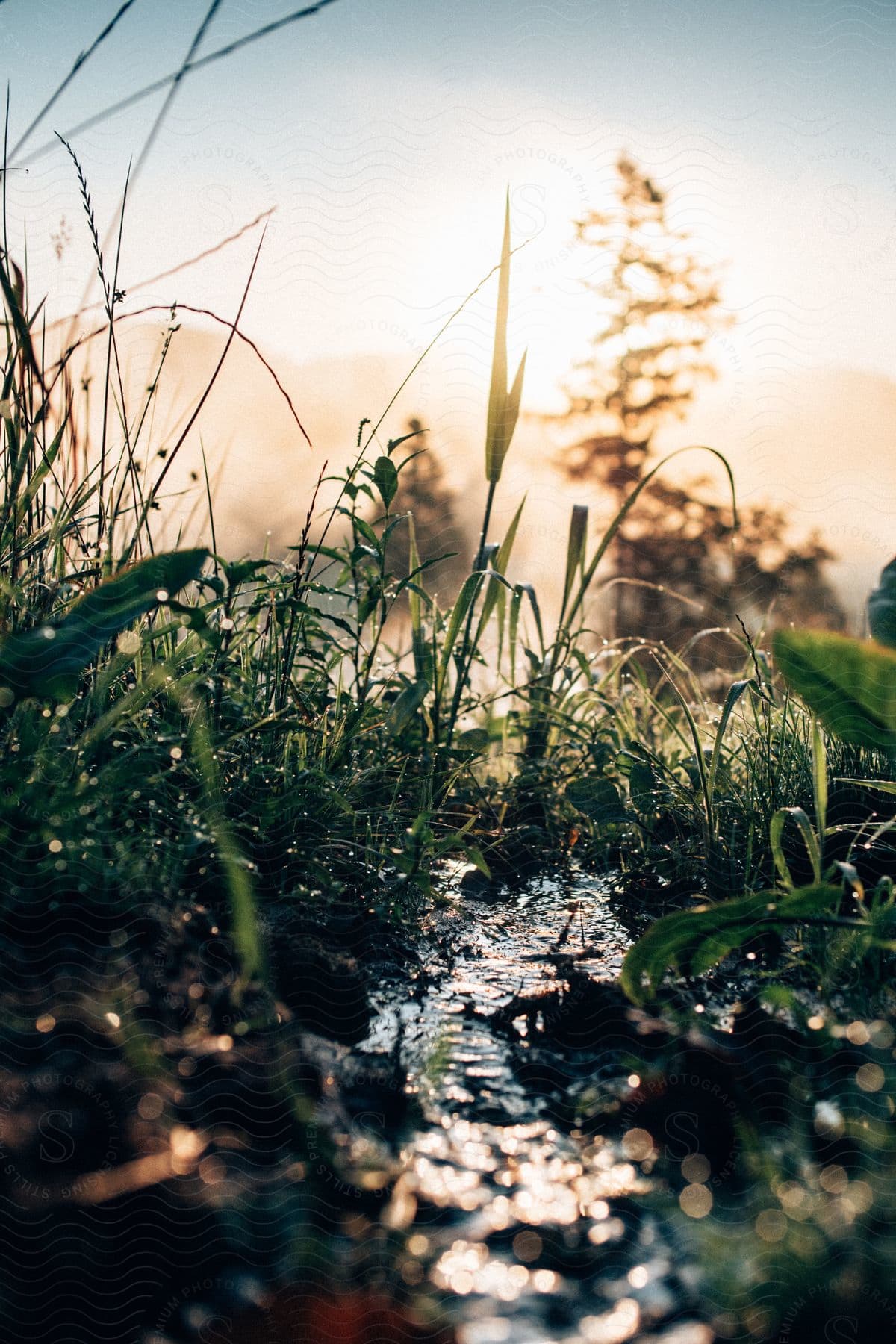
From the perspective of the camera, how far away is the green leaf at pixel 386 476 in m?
1.48

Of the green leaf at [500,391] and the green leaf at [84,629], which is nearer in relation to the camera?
the green leaf at [84,629]

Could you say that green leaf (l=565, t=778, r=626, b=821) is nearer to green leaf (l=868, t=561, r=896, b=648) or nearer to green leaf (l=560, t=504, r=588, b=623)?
green leaf (l=560, t=504, r=588, b=623)

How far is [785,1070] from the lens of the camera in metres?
0.98

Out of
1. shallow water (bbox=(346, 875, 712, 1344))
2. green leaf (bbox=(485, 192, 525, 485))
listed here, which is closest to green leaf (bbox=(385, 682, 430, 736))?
shallow water (bbox=(346, 875, 712, 1344))

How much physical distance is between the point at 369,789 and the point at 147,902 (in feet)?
1.98

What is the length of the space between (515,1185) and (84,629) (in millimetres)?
808

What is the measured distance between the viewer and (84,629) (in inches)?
44.6

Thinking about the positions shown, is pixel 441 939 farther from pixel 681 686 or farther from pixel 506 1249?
pixel 681 686

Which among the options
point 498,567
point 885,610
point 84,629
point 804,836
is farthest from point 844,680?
point 84,629

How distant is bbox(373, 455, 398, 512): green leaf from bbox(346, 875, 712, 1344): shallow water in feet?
2.49

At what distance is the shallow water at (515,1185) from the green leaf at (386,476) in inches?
29.9

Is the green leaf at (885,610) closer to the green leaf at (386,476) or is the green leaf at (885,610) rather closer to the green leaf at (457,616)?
the green leaf at (457,616)

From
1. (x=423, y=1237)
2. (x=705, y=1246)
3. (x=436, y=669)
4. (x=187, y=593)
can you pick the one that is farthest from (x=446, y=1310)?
(x=187, y=593)

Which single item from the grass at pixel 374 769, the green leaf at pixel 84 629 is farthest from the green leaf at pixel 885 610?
the green leaf at pixel 84 629
